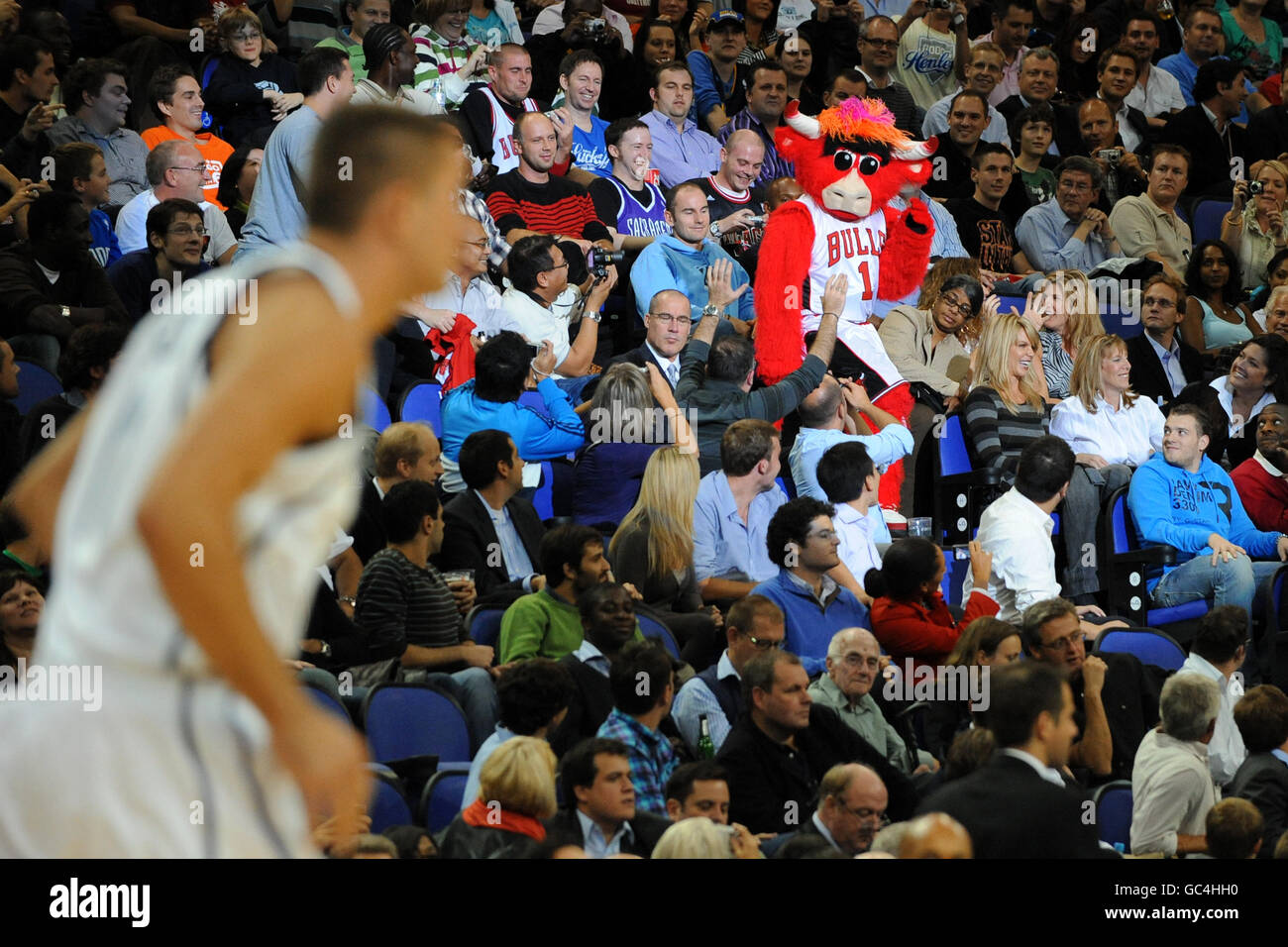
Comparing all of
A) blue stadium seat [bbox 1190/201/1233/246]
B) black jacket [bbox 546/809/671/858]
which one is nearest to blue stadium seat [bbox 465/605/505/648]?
black jacket [bbox 546/809/671/858]

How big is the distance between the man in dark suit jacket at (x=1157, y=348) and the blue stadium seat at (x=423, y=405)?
12.3ft

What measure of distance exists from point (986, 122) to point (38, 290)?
605cm

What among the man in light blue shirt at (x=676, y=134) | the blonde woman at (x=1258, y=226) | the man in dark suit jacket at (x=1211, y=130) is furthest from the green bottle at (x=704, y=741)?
the man in dark suit jacket at (x=1211, y=130)

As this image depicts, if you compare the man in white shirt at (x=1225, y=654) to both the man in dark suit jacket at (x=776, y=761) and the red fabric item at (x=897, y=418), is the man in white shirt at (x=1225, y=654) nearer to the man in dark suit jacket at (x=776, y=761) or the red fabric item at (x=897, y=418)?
the man in dark suit jacket at (x=776, y=761)

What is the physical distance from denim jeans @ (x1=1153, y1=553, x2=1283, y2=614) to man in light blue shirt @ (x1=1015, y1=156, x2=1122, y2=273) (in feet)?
10.2

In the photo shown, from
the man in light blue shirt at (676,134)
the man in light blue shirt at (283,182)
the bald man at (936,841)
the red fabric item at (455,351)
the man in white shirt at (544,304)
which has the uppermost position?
the man in light blue shirt at (676,134)

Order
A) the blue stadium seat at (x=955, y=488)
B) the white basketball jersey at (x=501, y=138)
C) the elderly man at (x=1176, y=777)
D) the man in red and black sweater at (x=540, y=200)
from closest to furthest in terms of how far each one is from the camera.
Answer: the elderly man at (x=1176, y=777) → the blue stadium seat at (x=955, y=488) → the man in red and black sweater at (x=540, y=200) → the white basketball jersey at (x=501, y=138)

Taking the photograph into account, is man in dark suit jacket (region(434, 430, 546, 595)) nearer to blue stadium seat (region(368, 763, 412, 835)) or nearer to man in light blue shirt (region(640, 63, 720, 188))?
blue stadium seat (region(368, 763, 412, 835))

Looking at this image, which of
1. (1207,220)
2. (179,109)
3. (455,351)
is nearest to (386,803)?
(455,351)

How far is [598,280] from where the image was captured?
317 inches

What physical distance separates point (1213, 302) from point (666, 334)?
393 centimetres

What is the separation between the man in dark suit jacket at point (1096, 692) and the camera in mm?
5633
